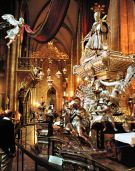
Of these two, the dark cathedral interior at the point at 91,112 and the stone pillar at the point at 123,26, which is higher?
the stone pillar at the point at 123,26

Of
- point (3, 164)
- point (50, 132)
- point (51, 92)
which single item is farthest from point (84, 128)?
point (51, 92)

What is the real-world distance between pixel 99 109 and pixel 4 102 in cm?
1179

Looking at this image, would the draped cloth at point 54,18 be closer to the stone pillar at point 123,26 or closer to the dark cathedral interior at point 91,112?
the dark cathedral interior at point 91,112

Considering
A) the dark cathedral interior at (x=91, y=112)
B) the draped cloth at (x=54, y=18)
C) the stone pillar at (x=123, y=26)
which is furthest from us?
the stone pillar at (x=123, y=26)

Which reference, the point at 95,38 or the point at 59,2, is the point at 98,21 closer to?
the point at 95,38

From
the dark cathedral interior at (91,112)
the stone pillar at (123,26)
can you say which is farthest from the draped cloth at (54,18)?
the stone pillar at (123,26)

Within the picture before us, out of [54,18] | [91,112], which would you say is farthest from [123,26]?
[91,112]

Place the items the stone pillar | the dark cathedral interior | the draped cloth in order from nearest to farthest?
the dark cathedral interior < the draped cloth < the stone pillar

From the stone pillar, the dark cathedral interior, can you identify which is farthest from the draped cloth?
the stone pillar

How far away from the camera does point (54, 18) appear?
7.22m

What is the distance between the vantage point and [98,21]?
21.7 ft

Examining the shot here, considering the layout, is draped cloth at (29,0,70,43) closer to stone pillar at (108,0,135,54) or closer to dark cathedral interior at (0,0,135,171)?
dark cathedral interior at (0,0,135,171)

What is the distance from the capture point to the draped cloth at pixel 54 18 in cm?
694

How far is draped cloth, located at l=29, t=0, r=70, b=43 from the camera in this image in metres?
6.94
